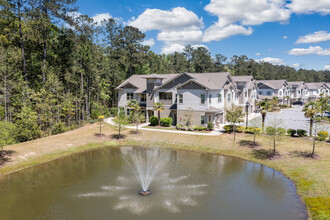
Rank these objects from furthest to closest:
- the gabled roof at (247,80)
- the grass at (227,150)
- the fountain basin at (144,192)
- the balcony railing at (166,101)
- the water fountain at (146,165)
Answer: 1. the gabled roof at (247,80)
2. the balcony railing at (166,101)
3. the water fountain at (146,165)
4. the grass at (227,150)
5. the fountain basin at (144,192)

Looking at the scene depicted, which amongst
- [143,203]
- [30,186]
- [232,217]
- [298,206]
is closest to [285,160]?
[298,206]

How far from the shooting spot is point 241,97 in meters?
48.8

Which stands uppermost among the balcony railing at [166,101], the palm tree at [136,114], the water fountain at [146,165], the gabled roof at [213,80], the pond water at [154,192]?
the gabled roof at [213,80]

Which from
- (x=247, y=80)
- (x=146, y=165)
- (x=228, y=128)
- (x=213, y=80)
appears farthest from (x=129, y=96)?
(x=247, y=80)

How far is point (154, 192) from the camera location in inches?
660

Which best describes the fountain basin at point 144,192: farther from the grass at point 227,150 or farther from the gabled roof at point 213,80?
the gabled roof at point 213,80

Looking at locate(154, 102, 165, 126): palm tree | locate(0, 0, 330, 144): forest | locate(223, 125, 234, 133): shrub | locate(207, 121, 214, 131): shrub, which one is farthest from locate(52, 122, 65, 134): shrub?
locate(223, 125, 234, 133): shrub

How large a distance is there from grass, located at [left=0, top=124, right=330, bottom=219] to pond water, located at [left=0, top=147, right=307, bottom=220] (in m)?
1.09

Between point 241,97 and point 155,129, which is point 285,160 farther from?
point 241,97

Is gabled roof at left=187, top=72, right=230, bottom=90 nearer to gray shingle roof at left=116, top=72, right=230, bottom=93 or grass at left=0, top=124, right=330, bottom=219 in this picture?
gray shingle roof at left=116, top=72, right=230, bottom=93

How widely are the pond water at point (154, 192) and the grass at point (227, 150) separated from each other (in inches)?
43.1

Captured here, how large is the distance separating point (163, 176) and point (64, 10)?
3027cm

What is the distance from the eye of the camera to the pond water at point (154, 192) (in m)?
14.0

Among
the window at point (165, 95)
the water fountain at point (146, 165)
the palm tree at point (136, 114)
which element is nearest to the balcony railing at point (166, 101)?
the window at point (165, 95)
